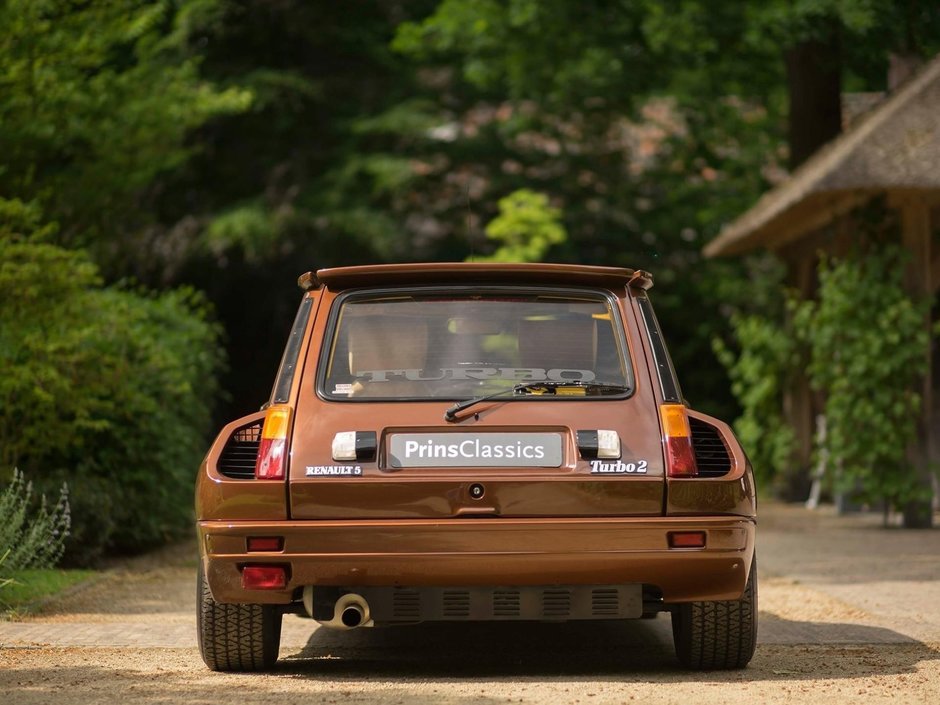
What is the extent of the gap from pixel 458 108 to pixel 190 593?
21209 millimetres

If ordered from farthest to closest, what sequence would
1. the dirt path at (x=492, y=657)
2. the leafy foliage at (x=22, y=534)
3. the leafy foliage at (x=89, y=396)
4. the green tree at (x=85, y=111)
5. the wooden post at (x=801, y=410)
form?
the wooden post at (x=801, y=410), the green tree at (x=85, y=111), the leafy foliage at (x=89, y=396), the leafy foliage at (x=22, y=534), the dirt path at (x=492, y=657)

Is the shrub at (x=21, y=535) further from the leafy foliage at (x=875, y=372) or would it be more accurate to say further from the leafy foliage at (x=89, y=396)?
the leafy foliage at (x=875, y=372)

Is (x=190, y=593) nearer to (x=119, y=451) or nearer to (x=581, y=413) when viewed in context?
(x=119, y=451)

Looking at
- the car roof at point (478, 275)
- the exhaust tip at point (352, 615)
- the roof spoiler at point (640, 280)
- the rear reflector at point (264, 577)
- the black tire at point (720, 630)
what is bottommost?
the black tire at point (720, 630)

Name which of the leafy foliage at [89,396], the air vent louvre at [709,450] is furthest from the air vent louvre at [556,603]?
the leafy foliage at [89,396]

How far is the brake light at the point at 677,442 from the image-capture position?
6.60 metres

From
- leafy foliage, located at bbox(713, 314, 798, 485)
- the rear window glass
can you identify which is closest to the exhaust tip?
the rear window glass

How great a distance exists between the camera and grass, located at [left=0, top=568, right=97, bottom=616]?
9.36 metres

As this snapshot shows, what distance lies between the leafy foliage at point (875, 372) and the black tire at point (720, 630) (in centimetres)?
952

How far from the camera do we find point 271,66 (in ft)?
101

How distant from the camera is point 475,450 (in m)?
6.64

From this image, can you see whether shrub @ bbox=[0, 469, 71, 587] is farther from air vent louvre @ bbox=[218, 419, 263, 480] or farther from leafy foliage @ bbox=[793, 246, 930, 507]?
leafy foliage @ bbox=[793, 246, 930, 507]

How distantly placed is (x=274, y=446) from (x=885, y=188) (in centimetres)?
985

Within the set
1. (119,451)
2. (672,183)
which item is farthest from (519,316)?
(672,183)
